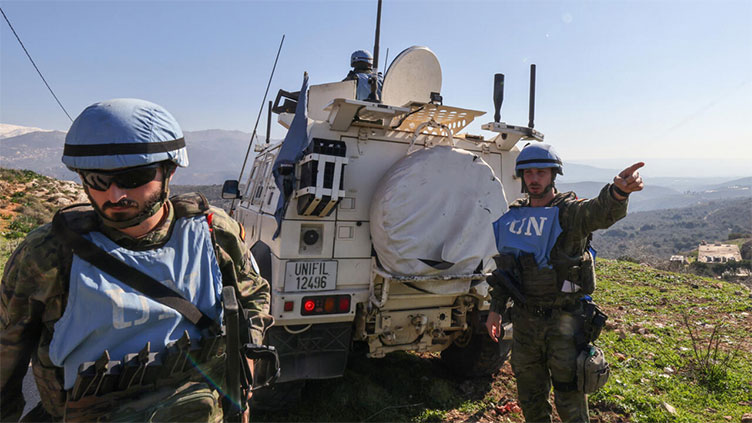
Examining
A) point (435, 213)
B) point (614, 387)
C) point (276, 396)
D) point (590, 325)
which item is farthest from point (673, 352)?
point (276, 396)

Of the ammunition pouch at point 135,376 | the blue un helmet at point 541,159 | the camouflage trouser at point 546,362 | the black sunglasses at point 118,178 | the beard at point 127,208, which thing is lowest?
the camouflage trouser at point 546,362

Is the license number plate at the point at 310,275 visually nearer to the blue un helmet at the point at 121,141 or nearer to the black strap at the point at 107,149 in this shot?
the blue un helmet at the point at 121,141

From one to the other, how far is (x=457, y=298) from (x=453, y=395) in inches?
42.1

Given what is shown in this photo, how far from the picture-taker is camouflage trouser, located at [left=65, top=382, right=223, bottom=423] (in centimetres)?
136

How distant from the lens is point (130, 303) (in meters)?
1.40

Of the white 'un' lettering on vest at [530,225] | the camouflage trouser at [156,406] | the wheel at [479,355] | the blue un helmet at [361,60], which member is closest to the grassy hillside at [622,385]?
the wheel at [479,355]

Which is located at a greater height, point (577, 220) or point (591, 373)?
point (577, 220)

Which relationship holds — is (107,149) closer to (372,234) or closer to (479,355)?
(372,234)

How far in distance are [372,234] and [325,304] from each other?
694mm

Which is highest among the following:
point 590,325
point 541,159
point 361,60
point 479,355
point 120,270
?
point 361,60

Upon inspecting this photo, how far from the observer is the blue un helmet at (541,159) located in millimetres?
2971

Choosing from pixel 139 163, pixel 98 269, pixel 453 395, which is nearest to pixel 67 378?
pixel 98 269

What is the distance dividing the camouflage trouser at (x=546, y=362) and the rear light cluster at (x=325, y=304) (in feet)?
4.42

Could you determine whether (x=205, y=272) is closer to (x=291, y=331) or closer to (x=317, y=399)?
(x=291, y=331)
